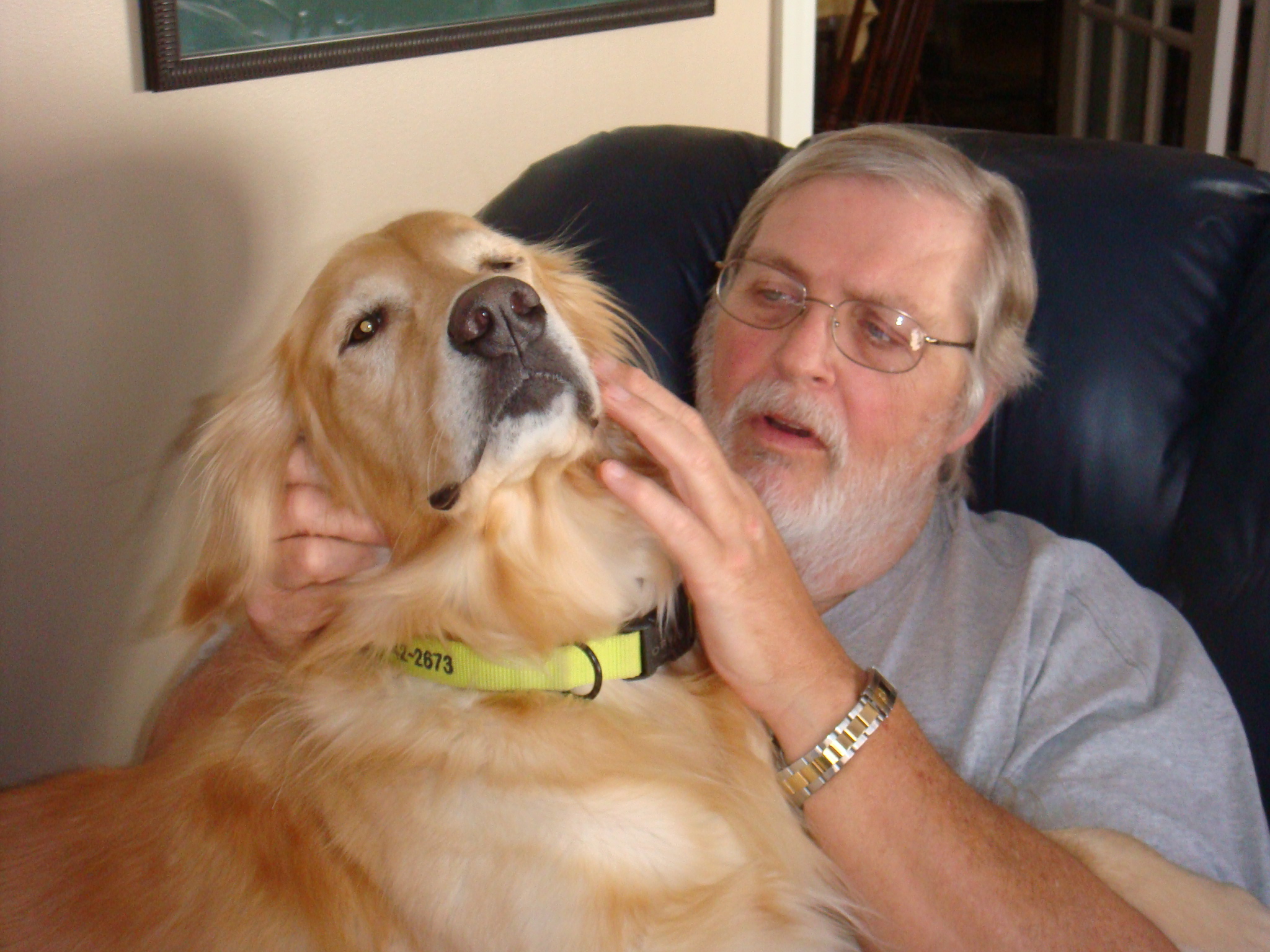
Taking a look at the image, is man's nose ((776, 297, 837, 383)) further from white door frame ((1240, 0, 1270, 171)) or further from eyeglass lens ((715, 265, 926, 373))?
white door frame ((1240, 0, 1270, 171))

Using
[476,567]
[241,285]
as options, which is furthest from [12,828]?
[241,285]

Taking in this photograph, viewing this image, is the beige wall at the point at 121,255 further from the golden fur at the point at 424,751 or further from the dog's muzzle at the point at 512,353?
the dog's muzzle at the point at 512,353

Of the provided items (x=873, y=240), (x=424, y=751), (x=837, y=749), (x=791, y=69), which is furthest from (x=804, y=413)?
(x=791, y=69)

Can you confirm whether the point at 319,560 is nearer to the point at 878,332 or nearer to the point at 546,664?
the point at 546,664

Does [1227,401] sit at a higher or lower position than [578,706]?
higher

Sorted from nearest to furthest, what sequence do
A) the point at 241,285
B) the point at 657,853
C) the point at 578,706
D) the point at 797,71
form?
the point at 657,853
the point at 578,706
the point at 241,285
the point at 797,71

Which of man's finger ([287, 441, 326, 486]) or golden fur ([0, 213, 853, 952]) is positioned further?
man's finger ([287, 441, 326, 486])

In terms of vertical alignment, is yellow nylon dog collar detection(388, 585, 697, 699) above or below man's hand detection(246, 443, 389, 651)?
below

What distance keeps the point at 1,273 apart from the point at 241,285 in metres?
0.40

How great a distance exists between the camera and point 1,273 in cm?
168

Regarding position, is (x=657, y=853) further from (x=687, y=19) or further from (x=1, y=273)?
(x=687, y=19)

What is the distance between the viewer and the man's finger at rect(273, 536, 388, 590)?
1415 mm

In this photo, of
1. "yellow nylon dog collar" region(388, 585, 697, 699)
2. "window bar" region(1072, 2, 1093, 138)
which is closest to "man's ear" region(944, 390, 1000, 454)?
"yellow nylon dog collar" region(388, 585, 697, 699)

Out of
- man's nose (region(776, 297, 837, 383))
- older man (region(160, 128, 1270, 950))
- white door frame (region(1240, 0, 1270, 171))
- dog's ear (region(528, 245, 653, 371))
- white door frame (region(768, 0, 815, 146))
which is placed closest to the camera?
older man (region(160, 128, 1270, 950))
